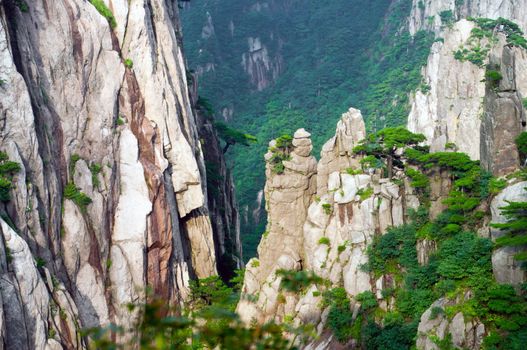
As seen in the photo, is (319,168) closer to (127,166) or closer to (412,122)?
(127,166)

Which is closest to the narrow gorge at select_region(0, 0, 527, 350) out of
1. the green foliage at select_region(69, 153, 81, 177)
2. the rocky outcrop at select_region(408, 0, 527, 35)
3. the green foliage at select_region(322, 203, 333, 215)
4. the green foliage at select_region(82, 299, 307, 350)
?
the green foliage at select_region(69, 153, 81, 177)

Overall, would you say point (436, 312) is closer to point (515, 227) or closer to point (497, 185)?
point (515, 227)

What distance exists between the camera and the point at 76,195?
127ft

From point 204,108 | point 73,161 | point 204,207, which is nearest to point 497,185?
point 73,161

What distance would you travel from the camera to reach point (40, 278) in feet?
103

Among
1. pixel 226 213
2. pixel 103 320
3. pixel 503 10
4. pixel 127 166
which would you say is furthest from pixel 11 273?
pixel 503 10

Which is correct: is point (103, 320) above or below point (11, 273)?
below

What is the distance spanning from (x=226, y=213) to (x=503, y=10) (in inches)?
2010

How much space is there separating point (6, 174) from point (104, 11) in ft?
54.0

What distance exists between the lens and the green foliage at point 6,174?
32431mm

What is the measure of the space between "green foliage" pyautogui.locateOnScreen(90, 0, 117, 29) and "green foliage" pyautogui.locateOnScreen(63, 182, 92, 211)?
485 inches

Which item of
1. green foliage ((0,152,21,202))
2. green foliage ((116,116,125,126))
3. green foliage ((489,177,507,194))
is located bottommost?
green foliage ((489,177,507,194))

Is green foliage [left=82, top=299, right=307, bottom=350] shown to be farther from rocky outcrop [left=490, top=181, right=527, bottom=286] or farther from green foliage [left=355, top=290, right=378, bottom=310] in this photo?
green foliage [left=355, top=290, right=378, bottom=310]

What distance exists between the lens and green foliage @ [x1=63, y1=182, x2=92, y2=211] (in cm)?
3859
